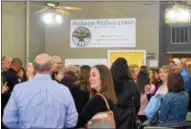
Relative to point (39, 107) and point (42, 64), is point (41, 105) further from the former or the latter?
point (42, 64)

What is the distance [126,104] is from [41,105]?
95 centimetres

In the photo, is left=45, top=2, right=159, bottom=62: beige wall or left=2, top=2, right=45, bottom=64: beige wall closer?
left=2, top=2, right=45, bottom=64: beige wall

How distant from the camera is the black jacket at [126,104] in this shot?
335 centimetres

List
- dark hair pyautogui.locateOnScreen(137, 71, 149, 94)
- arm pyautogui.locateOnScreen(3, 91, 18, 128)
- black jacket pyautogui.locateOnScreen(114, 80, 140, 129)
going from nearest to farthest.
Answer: arm pyautogui.locateOnScreen(3, 91, 18, 128), black jacket pyautogui.locateOnScreen(114, 80, 140, 129), dark hair pyautogui.locateOnScreen(137, 71, 149, 94)

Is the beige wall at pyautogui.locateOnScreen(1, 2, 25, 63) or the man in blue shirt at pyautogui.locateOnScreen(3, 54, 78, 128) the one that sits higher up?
the beige wall at pyautogui.locateOnScreen(1, 2, 25, 63)

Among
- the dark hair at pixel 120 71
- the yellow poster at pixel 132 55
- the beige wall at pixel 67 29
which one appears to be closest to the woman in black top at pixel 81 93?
the dark hair at pixel 120 71

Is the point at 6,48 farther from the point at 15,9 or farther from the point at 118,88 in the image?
the point at 118,88

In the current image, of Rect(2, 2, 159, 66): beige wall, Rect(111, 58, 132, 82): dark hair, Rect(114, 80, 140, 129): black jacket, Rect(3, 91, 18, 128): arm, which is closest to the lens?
Rect(3, 91, 18, 128): arm

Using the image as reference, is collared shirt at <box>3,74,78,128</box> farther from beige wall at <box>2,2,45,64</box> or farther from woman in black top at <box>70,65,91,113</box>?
beige wall at <box>2,2,45,64</box>

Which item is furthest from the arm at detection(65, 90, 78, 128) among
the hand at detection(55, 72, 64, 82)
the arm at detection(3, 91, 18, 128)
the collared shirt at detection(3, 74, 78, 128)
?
the hand at detection(55, 72, 64, 82)

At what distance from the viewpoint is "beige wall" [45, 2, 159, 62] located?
13.0m

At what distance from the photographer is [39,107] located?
9.09ft

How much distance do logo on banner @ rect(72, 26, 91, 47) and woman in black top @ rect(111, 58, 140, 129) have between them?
32.5ft

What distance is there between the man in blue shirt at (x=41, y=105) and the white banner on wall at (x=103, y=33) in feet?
34.3
